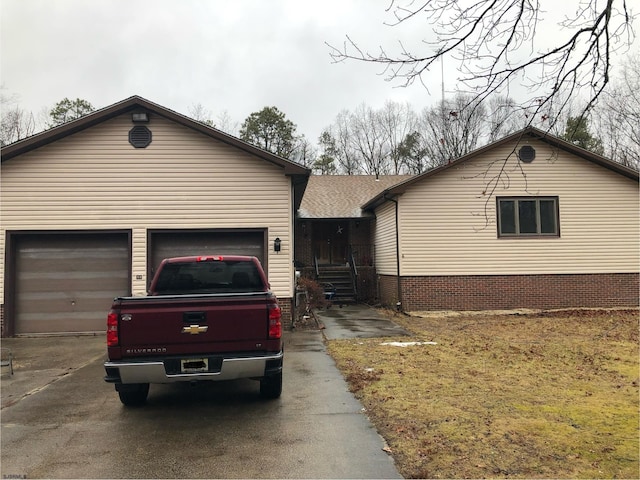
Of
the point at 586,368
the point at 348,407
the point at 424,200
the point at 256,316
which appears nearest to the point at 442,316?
the point at 424,200

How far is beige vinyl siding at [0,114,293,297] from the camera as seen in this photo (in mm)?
12047

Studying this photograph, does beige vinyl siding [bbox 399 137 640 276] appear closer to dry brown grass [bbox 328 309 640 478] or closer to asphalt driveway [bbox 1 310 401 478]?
dry brown grass [bbox 328 309 640 478]

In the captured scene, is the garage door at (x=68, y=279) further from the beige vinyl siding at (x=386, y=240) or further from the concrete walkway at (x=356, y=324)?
the beige vinyl siding at (x=386, y=240)

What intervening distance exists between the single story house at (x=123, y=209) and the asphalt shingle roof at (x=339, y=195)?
7.85m

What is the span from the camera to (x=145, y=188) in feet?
40.2

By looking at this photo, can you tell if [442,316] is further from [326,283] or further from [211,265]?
[211,265]

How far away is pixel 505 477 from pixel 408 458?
808 millimetres

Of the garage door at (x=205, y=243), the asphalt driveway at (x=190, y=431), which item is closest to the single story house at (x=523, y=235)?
the garage door at (x=205, y=243)

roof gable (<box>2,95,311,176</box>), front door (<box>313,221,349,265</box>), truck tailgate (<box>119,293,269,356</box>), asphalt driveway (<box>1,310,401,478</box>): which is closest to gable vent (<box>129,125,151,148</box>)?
roof gable (<box>2,95,311,176</box>)

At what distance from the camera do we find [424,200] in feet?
50.9

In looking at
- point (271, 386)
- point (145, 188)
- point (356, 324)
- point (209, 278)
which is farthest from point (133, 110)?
point (271, 386)

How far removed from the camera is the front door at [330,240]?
2138cm

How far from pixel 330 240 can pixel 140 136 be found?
10.8 metres

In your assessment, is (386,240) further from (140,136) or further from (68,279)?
(68,279)
